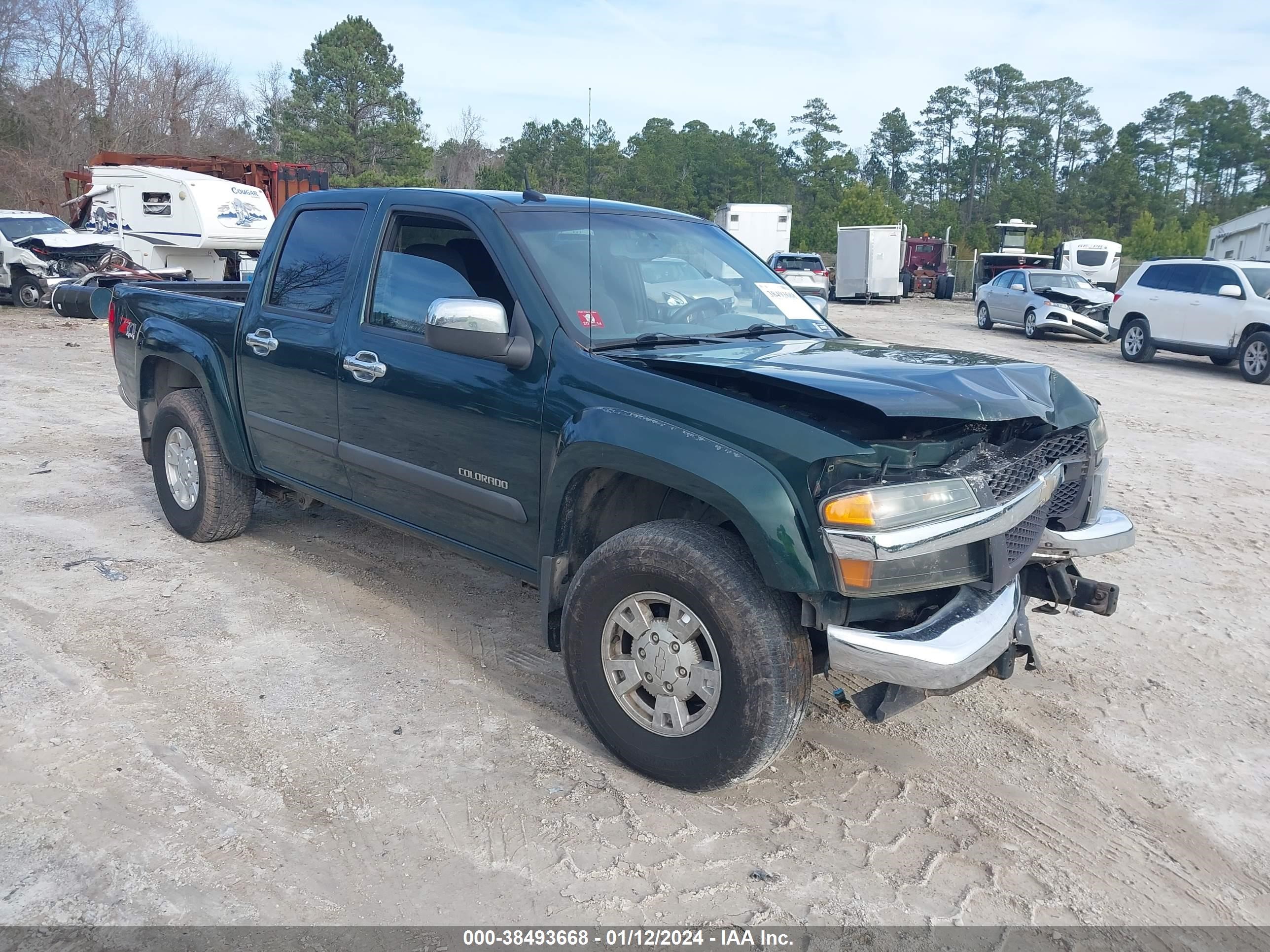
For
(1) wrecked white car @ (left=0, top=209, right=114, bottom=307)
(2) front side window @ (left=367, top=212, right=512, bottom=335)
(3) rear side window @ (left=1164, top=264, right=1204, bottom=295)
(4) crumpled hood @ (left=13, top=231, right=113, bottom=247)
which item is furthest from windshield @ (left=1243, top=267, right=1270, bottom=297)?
(4) crumpled hood @ (left=13, top=231, right=113, bottom=247)

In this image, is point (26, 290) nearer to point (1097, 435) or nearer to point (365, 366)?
point (365, 366)

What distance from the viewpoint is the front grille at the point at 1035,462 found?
3184 mm

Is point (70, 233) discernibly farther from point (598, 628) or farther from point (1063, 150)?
point (1063, 150)

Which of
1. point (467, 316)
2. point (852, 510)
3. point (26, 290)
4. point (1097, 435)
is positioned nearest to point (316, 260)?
point (467, 316)

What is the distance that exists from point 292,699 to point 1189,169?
90762 mm

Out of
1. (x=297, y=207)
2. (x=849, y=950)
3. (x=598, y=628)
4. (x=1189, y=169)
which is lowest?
(x=849, y=950)

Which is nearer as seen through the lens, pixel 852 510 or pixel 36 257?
pixel 852 510

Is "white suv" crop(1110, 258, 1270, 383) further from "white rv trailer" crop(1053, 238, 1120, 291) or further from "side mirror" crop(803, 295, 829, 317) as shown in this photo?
"white rv trailer" crop(1053, 238, 1120, 291)

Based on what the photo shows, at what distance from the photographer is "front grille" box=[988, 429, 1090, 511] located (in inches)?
125

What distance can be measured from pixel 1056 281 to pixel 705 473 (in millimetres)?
21222

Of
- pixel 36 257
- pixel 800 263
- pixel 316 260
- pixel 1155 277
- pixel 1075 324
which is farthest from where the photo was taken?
pixel 800 263

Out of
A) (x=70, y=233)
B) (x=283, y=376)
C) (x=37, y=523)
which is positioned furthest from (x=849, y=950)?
(x=70, y=233)

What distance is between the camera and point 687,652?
125 inches

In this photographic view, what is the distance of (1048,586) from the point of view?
3646 millimetres
